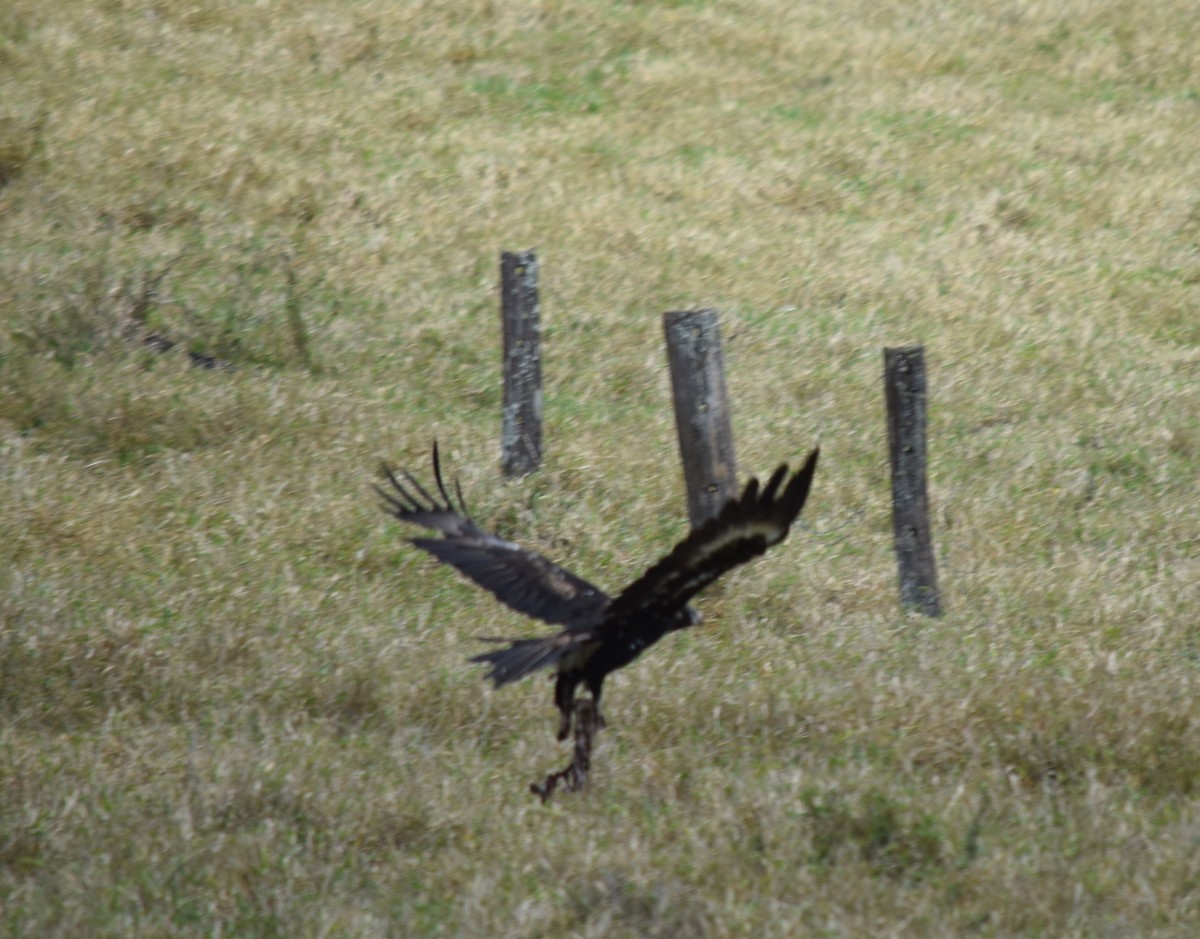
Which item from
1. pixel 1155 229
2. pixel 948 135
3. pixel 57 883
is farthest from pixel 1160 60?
pixel 57 883

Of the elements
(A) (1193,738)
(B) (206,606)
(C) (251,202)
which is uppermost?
(C) (251,202)

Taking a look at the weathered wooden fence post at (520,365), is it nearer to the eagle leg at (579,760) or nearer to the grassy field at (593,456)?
the grassy field at (593,456)

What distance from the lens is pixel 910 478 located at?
24.1ft

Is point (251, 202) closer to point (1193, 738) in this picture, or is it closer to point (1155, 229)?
point (1155, 229)

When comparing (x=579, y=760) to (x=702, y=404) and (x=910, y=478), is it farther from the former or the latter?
(x=910, y=478)

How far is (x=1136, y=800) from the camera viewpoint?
5.20 metres

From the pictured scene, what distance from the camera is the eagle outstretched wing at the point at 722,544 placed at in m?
4.16

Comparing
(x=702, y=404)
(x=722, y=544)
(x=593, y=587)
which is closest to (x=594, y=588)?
(x=593, y=587)

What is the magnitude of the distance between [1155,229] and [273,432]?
31.0ft

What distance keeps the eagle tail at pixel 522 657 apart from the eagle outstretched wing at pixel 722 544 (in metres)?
0.25

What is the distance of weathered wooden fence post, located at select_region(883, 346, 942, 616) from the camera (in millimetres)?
7305

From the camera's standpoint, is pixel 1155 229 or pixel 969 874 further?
pixel 1155 229

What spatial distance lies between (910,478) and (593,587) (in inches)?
103

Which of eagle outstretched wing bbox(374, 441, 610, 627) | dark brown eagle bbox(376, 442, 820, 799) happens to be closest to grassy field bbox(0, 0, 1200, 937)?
dark brown eagle bbox(376, 442, 820, 799)
